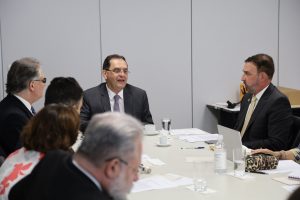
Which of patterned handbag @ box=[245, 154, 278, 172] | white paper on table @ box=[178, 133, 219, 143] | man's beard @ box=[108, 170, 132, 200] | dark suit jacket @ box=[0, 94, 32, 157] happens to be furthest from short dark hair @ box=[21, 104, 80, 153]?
white paper on table @ box=[178, 133, 219, 143]

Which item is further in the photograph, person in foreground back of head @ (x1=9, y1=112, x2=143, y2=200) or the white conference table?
the white conference table

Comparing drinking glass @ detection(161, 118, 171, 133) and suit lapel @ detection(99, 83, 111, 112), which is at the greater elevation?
suit lapel @ detection(99, 83, 111, 112)

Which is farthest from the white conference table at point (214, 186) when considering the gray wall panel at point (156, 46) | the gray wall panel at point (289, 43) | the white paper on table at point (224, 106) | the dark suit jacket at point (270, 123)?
the gray wall panel at point (289, 43)

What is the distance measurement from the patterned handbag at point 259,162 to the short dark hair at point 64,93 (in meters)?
1.30

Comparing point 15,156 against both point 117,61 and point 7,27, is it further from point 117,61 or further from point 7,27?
point 7,27

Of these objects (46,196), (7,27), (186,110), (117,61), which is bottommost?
(186,110)

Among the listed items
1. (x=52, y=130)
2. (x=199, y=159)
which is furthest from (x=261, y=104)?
(x=52, y=130)

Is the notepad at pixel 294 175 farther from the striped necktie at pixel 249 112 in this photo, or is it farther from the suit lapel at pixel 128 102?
the suit lapel at pixel 128 102

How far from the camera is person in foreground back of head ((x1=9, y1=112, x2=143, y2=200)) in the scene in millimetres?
1366

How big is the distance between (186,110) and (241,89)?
810mm

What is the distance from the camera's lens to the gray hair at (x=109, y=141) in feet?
4.54

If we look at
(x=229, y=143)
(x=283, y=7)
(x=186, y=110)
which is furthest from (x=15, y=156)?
(x=283, y=7)

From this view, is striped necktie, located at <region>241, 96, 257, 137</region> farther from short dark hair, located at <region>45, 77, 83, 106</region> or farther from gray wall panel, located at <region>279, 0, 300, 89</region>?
gray wall panel, located at <region>279, 0, 300, 89</region>

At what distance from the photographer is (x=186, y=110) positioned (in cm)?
607
